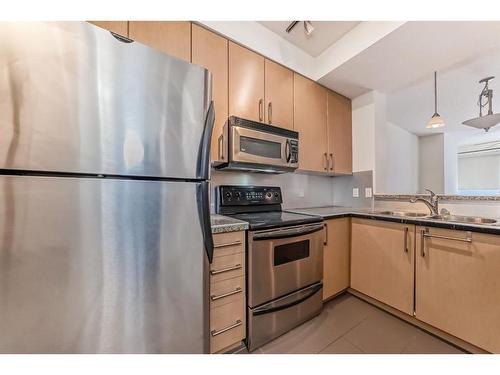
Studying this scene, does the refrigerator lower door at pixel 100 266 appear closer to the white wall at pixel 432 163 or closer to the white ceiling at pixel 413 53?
the white ceiling at pixel 413 53

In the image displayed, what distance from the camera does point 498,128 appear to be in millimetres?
3547

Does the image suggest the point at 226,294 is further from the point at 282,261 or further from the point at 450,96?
the point at 450,96

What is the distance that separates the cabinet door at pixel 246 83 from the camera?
164cm

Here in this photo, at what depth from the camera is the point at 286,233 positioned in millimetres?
1434

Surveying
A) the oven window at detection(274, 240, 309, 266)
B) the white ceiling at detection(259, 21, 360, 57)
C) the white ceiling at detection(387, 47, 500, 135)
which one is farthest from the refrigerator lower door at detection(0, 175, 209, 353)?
the white ceiling at detection(387, 47, 500, 135)

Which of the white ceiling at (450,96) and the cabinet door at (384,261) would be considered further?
the white ceiling at (450,96)

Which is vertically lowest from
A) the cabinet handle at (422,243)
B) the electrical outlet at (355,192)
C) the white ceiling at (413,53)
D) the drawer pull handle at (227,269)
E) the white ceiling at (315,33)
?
the drawer pull handle at (227,269)

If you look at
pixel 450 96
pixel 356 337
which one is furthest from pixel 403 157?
pixel 356 337

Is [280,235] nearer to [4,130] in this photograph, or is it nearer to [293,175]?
[293,175]

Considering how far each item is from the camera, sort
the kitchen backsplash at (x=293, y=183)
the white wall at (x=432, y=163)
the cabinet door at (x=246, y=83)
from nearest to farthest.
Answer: the cabinet door at (x=246, y=83)
the kitchen backsplash at (x=293, y=183)
the white wall at (x=432, y=163)

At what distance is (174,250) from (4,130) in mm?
666

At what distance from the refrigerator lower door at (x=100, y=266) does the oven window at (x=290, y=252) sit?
0.66 meters

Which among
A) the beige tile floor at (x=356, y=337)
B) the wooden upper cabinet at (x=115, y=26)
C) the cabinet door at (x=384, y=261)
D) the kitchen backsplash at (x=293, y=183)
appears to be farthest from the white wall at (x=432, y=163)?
the wooden upper cabinet at (x=115, y=26)
